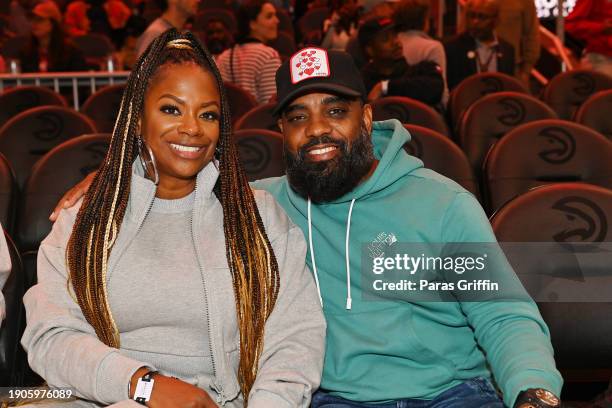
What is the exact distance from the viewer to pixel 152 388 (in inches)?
88.7

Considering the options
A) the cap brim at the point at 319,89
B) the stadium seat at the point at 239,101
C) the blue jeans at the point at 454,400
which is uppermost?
the cap brim at the point at 319,89

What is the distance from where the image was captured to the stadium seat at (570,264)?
2799 mm

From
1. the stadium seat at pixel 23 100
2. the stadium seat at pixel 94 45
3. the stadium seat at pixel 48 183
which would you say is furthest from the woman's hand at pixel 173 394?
the stadium seat at pixel 94 45

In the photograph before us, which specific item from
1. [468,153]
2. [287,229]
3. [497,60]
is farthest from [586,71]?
[287,229]

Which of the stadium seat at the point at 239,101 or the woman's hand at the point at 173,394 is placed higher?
the stadium seat at the point at 239,101

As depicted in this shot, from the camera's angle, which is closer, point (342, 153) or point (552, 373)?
point (552, 373)

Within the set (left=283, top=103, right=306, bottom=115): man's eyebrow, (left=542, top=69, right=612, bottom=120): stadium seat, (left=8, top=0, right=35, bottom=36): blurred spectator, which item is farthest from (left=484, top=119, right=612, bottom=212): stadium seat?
(left=8, top=0, right=35, bottom=36): blurred spectator

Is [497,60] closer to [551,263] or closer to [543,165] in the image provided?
[543,165]

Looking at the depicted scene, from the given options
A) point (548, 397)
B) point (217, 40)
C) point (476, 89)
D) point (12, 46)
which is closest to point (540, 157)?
point (548, 397)

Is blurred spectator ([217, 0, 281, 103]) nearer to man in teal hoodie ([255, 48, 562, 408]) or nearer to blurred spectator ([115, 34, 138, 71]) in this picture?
blurred spectator ([115, 34, 138, 71])

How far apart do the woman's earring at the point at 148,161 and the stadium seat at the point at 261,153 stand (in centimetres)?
119

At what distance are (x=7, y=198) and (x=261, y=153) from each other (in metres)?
1.01

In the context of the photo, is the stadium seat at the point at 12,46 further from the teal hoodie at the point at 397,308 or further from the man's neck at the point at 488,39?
the teal hoodie at the point at 397,308

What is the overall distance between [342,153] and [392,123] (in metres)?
0.28
